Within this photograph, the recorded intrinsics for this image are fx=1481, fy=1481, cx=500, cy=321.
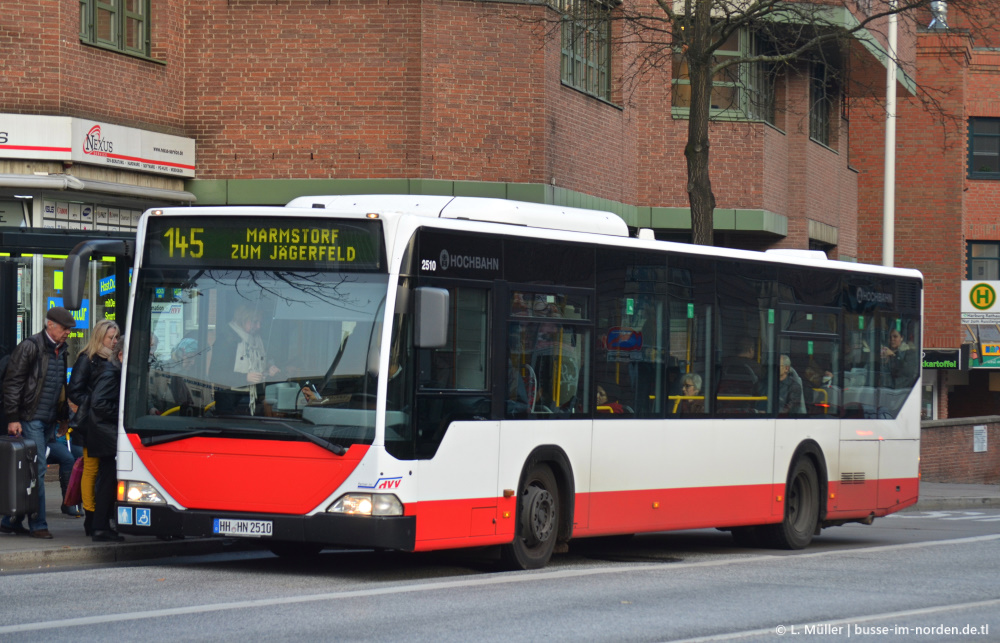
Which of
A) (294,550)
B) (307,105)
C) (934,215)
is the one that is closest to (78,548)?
(294,550)

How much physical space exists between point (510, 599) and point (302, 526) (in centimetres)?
154

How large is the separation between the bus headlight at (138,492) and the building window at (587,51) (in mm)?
12310

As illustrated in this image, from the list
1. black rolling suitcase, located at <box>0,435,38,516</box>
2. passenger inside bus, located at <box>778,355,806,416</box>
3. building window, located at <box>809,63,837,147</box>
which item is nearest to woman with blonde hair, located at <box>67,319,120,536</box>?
black rolling suitcase, located at <box>0,435,38,516</box>

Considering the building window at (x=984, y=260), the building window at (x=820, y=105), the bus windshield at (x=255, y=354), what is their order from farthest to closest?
1. the building window at (x=984, y=260)
2. the building window at (x=820, y=105)
3. the bus windshield at (x=255, y=354)

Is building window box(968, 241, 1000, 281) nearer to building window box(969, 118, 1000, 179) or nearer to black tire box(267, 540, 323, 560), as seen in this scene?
building window box(969, 118, 1000, 179)

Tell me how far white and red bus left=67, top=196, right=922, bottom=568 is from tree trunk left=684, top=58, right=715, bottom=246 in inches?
243

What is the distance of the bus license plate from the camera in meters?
10.1

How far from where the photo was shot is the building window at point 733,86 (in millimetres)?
26562

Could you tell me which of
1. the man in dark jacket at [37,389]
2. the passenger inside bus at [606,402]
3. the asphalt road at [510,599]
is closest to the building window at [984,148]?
the asphalt road at [510,599]

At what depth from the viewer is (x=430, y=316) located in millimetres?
9898

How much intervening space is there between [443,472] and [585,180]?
13.2m

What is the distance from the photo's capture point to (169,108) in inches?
804

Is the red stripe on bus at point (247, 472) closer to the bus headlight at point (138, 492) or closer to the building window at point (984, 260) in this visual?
the bus headlight at point (138, 492)

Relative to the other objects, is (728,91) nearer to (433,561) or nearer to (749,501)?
(749,501)
